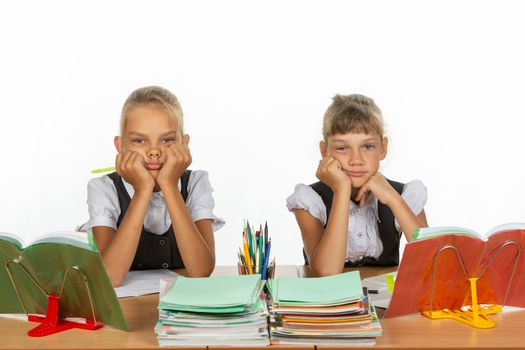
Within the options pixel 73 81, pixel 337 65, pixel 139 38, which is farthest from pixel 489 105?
pixel 73 81

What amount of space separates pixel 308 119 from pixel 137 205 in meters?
2.19

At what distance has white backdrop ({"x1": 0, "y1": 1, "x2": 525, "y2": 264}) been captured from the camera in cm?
427

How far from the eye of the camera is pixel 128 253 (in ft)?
7.16

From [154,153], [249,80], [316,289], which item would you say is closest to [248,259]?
[316,289]

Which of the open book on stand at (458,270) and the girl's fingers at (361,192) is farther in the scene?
the girl's fingers at (361,192)

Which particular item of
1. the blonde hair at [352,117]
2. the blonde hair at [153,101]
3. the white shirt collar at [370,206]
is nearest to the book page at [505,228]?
the blonde hair at [352,117]

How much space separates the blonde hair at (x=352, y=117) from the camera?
251 centimetres

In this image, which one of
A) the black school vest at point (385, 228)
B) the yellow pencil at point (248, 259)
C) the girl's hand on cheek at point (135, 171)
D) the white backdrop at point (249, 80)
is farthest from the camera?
the white backdrop at point (249, 80)

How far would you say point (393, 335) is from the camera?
1630mm

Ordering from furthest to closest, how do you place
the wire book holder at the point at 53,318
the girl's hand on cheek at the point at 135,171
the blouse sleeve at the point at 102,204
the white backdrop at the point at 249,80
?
the white backdrop at the point at 249,80
the blouse sleeve at the point at 102,204
the girl's hand on cheek at the point at 135,171
the wire book holder at the point at 53,318

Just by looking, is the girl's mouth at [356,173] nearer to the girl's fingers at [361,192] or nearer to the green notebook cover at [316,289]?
the girl's fingers at [361,192]

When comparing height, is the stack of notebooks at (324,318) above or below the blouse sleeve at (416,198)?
below

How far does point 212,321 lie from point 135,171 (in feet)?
2.75

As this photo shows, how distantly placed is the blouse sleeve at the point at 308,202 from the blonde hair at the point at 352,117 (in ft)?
0.61
